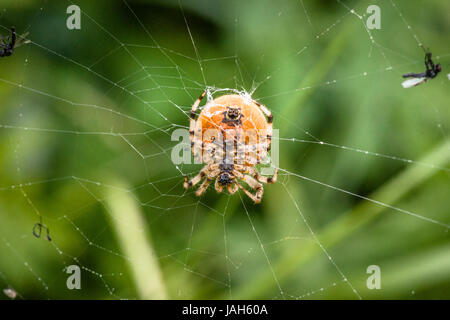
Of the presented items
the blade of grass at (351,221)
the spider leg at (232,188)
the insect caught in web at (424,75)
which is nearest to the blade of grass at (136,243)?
the blade of grass at (351,221)

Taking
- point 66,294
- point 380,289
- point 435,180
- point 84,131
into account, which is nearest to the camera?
point 380,289

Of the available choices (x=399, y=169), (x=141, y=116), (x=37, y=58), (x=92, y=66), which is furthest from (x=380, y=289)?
(x=37, y=58)

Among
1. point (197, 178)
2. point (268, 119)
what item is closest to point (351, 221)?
point (268, 119)

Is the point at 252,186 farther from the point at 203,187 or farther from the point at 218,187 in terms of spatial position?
the point at 203,187

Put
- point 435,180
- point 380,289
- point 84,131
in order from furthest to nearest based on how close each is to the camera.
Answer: point 84,131 → point 435,180 → point 380,289

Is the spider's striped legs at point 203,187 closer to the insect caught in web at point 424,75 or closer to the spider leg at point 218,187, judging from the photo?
the spider leg at point 218,187

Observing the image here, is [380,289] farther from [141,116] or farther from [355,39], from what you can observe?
[141,116]
